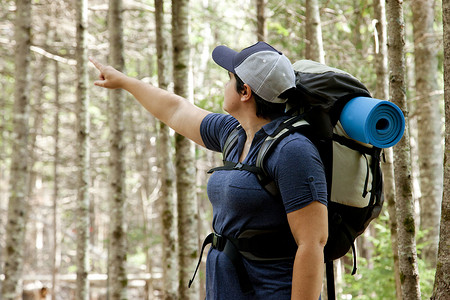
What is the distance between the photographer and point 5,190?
92.2 feet

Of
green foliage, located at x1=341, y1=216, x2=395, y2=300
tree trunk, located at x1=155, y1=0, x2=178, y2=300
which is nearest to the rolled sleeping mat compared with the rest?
tree trunk, located at x1=155, y1=0, x2=178, y2=300

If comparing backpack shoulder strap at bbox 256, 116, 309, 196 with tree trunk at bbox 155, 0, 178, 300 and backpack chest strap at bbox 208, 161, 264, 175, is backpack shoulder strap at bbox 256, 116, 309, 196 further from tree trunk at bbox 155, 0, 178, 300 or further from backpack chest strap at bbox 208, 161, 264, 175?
tree trunk at bbox 155, 0, 178, 300

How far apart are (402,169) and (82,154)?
6108 mm

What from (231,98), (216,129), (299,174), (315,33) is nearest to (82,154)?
(315,33)

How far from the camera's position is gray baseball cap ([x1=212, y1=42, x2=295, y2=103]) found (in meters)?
2.42

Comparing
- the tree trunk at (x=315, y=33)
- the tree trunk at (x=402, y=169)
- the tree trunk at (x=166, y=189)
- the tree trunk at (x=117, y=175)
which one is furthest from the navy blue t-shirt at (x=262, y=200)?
the tree trunk at (x=117, y=175)

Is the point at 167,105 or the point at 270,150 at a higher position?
the point at 167,105

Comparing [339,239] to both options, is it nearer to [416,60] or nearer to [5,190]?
[416,60]

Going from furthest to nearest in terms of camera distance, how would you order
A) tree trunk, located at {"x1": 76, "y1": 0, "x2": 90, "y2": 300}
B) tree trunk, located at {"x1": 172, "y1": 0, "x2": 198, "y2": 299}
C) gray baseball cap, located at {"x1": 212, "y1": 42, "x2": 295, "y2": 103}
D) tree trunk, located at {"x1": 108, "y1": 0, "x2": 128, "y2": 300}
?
1. tree trunk, located at {"x1": 76, "y1": 0, "x2": 90, "y2": 300}
2. tree trunk, located at {"x1": 108, "y1": 0, "x2": 128, "y2": 300}
3. tree trunk, located at {"x1": 172, "y1": 0, "x2": 198, "y2": 299}
4. gray baseball cap, located at {"x1": 212, "y1": 42, "x2": 295, "y2": 103}

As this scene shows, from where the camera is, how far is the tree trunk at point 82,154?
8.65 metres

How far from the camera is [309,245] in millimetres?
2213

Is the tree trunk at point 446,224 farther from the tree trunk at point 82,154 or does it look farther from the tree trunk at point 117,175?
the tree trunk at point 82,154

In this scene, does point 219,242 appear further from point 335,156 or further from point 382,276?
point 382,276

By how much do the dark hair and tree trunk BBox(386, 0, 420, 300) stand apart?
183 cm
